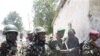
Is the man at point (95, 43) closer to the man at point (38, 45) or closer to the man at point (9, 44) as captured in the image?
the man at point (38, 45)

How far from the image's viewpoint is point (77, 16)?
11141 millimetres

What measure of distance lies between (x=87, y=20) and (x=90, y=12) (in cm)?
47

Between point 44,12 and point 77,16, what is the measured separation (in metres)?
16.1

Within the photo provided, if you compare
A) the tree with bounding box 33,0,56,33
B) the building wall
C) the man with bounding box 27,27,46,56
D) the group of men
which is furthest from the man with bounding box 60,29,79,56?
the tree with bounding box 33,0,56,33

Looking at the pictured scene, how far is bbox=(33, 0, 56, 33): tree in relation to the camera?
2578cm

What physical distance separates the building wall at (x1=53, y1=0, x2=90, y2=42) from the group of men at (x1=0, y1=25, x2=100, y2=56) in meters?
3.12

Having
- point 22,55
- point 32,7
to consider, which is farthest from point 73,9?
point 32,7

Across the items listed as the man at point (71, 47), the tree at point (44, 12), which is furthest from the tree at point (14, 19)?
the man at point (71, 47)

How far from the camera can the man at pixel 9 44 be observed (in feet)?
16.9

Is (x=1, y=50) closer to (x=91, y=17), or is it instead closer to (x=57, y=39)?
(x=57, y=39)

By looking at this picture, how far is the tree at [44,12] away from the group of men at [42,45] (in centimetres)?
1858

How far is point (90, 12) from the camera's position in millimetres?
8695

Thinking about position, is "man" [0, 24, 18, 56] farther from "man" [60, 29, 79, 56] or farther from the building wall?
the building wall

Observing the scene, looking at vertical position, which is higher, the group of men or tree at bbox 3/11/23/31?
the group of men
